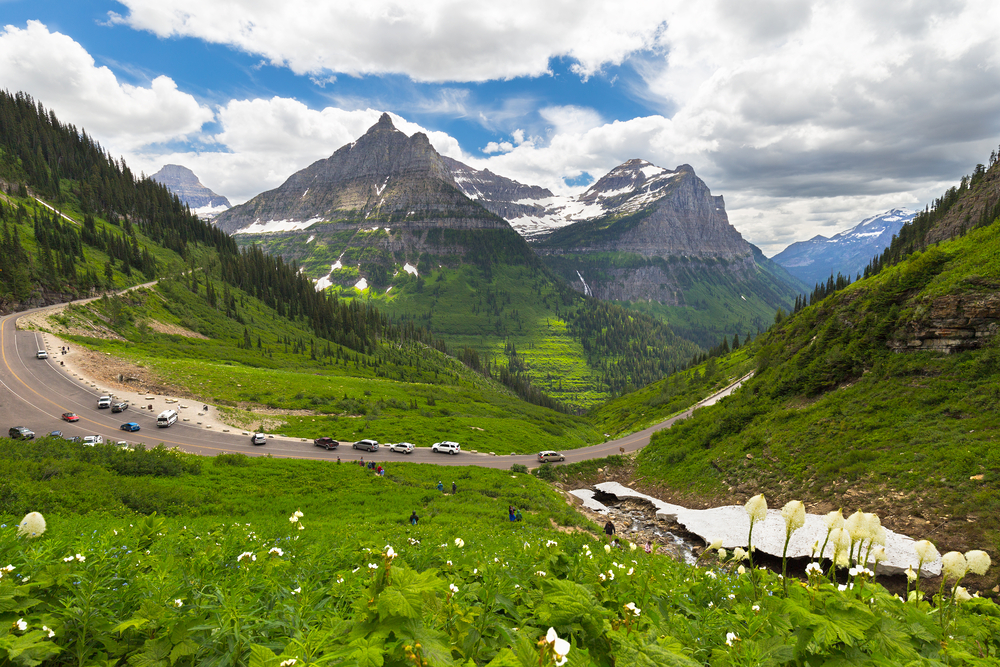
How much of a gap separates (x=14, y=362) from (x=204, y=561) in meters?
93.7

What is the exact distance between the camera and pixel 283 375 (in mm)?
85000

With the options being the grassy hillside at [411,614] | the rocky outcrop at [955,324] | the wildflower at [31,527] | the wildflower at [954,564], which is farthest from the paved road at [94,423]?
the wildflower at [954,564]

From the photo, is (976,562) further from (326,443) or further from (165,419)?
(165,419)

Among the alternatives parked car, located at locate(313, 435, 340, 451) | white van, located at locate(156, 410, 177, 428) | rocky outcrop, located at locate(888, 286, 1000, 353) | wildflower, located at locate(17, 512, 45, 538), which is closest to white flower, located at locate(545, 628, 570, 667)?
wildflower, located at locate(17, 512, 45, 538)

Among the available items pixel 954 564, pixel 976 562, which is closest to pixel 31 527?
pixel 954 564

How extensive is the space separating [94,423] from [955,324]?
88.8m

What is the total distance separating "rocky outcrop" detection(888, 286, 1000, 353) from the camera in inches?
1238

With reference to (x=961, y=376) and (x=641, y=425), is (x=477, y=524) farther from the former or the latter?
(x=641, y=425)

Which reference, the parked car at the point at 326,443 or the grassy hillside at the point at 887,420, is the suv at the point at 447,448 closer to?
the parked car at the point at 326,443

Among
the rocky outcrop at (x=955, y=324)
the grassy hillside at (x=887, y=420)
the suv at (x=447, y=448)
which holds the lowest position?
the suv at (x=447, y=448)

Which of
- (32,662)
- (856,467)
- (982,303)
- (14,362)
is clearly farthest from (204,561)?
(14,362)

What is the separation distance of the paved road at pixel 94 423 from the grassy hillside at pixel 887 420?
93.2 feet

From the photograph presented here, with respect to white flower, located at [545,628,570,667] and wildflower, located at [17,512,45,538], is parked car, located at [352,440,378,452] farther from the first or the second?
white flower, located at [545,628,570,667]

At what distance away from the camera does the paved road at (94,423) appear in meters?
46.1
